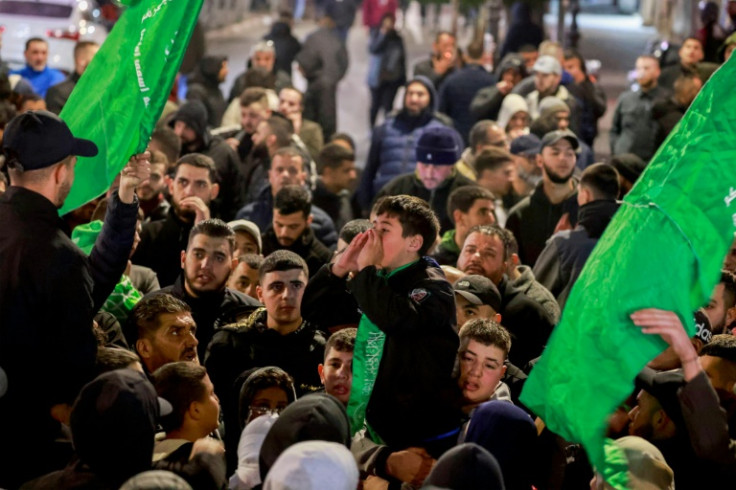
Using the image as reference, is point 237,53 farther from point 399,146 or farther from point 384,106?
point 399,146

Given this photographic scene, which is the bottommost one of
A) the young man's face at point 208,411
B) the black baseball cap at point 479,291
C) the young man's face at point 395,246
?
the black baseball cap at point 479,291

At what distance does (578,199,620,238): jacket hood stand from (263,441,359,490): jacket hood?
4668 millimetres

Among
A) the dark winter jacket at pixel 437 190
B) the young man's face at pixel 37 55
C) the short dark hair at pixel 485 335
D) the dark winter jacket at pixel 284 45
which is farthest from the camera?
the dark winter jacket at pixel 284 45

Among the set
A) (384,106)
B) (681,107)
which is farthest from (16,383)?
(384,106)

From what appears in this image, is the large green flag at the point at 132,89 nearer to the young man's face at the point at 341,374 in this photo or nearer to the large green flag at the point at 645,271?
the young man's face at the point at 341,374

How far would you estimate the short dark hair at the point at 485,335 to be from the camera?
6.27 m

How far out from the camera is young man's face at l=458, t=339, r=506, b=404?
20.3 feet

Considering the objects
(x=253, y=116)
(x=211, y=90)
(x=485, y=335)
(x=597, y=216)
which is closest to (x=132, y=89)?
(x=485, y=335)

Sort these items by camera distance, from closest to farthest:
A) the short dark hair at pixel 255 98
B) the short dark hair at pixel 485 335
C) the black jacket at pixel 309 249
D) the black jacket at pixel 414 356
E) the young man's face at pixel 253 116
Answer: the black jacket at pixel 414 356 → the short dark hair at pixel 485 335 → the black jacket at pixel 309 249 → the young man's face at pixel 253 116 → the short dark hair at pixel 255 98

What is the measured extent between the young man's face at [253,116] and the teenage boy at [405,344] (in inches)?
281

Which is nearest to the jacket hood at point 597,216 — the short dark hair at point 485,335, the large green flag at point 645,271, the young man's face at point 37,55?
the short dark hair at point 485,335

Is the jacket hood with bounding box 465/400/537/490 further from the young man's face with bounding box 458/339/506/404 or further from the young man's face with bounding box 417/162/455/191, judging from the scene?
the young man's face with bounding box 417/162/455/191

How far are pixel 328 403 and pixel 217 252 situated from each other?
2973 mm

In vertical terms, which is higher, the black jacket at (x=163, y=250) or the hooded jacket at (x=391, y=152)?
the black jacket at (x=163, y=250)
